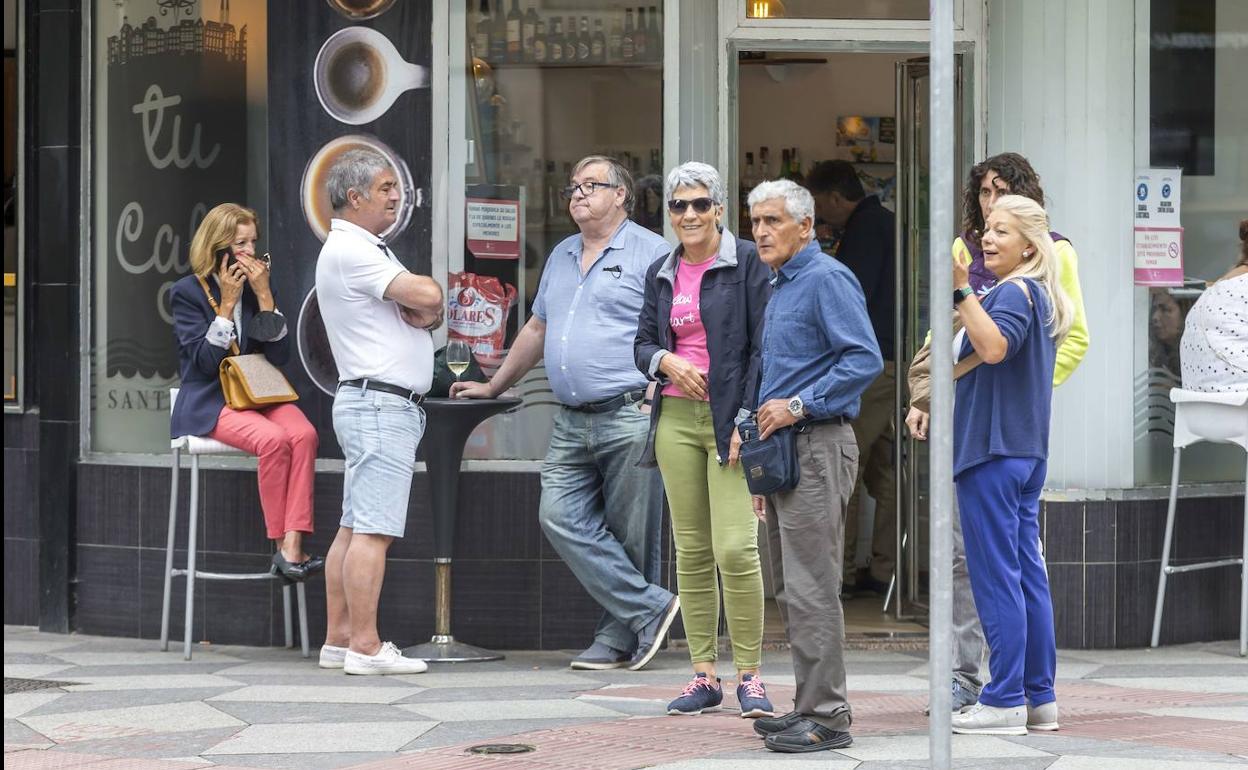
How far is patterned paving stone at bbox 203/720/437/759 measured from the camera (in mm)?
6020

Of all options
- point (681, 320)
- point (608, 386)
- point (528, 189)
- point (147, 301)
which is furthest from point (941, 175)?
point (147, 301)

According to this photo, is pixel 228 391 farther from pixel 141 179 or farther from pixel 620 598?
pixel 620 598

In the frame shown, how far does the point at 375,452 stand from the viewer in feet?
24.7

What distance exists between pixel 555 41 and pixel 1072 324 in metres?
3.13

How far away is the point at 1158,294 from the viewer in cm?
846

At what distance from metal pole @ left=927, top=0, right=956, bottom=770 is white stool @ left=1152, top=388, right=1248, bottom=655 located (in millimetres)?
4487

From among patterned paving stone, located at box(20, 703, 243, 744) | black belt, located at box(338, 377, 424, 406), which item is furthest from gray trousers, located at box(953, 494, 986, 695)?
patterned paving stone, located at box(20, 703, 243, 744)

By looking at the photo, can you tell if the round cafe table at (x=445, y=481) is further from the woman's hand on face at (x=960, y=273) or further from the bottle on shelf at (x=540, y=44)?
the woman's hand on face at (x=960, y=273)

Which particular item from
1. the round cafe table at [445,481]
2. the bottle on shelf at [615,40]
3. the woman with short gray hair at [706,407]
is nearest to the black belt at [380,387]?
the round cafe table at [445,481]

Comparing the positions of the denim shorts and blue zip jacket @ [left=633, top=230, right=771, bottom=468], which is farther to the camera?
the denim shorts

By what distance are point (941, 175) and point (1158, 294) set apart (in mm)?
4865

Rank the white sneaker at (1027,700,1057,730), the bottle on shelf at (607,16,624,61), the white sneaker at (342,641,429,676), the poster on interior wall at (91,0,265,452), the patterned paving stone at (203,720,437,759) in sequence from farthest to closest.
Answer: the poster on interior wall at (91,0,265,452)
the bottle on shelf at (607,16,624,61)
the white sneaker at (342,641,429,676)
the white sneaker at (1027,700,1057,730)
the patterned paving stone at (203,720,437,759)

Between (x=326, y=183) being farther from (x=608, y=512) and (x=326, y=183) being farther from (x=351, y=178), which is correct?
(x=608, y=512)

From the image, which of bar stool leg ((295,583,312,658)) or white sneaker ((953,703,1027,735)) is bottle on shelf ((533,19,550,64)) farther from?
white sneaker ((953,703,1027,735))
